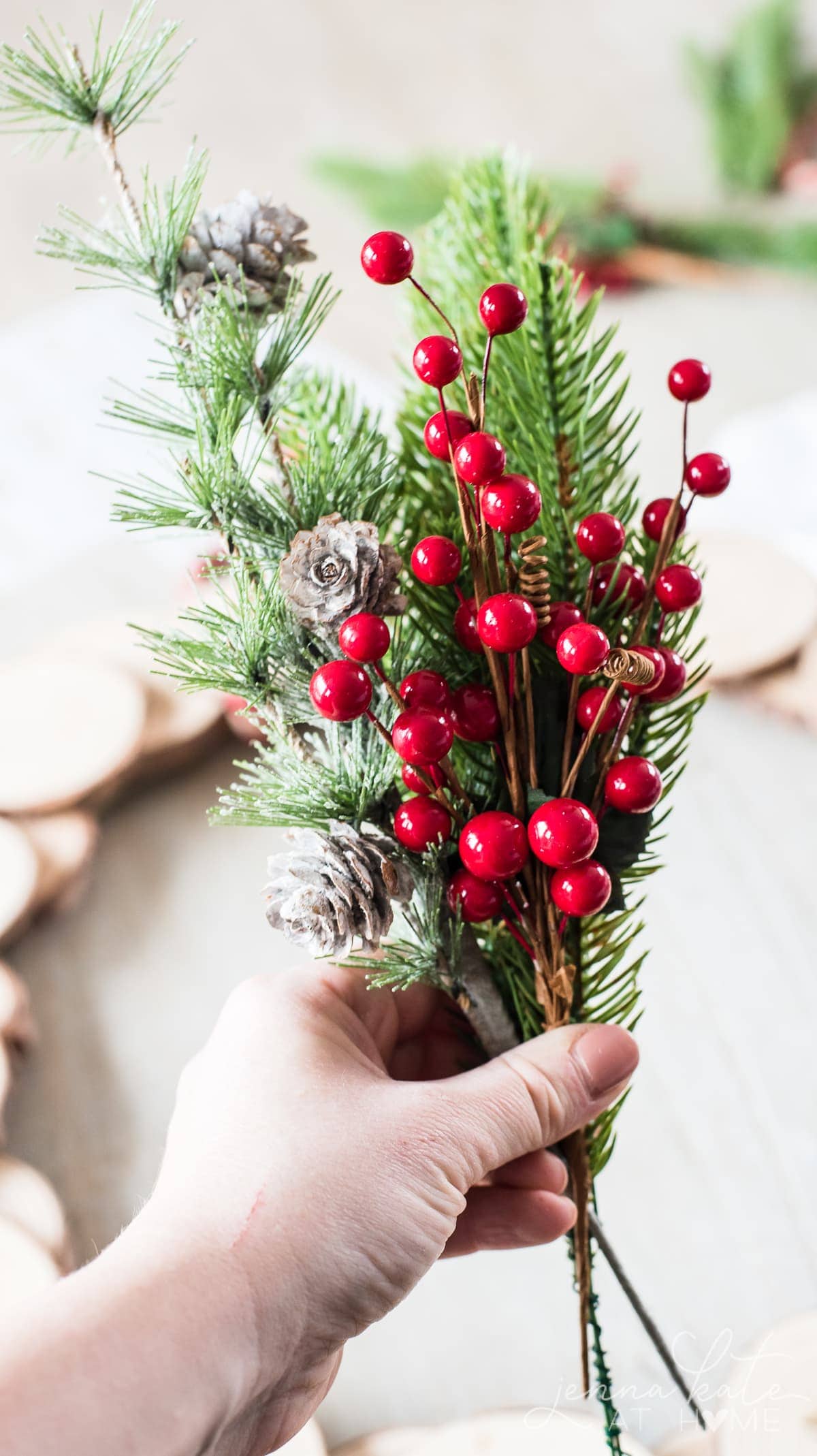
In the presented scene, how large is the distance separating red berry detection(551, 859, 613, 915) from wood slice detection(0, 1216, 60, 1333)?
0.49 m

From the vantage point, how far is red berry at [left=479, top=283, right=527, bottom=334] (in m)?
0.38

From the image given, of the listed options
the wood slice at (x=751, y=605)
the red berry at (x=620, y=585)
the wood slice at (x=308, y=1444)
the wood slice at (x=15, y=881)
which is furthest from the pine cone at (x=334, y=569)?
the wood slice at (x=751, y=605)

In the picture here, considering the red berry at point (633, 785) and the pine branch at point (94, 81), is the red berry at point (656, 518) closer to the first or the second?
the red berry at point (633, 785)

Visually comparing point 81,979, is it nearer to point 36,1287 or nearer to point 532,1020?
point 36,1287

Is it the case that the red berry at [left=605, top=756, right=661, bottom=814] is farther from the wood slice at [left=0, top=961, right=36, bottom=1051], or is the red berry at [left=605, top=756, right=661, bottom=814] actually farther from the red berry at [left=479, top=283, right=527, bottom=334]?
the wood slice at [left=0, top=961, right=36, bottom=1051]

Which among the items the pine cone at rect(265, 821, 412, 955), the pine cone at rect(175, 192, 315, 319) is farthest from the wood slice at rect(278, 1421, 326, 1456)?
the pine cone at rect(175, 192, 315, 319)

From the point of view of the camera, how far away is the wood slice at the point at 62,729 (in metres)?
1.02

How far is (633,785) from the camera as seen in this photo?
0.42m

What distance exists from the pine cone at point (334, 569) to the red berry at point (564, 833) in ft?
0.33

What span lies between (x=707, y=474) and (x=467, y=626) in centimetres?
12

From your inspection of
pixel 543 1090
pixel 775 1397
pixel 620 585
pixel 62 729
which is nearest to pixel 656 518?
pixel 620 585

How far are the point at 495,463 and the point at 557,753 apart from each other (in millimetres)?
137

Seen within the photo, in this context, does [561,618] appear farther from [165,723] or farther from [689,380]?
[165,723]

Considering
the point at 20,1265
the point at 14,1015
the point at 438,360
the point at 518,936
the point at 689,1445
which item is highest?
the point at 438,360
